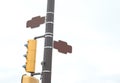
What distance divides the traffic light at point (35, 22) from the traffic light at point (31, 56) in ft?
2.37

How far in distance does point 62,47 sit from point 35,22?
3.42 ft

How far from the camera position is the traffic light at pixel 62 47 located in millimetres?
11477

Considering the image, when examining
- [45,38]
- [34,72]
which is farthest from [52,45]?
[34,72]

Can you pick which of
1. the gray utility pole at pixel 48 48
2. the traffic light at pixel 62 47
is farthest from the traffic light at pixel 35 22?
the traffic light at pixel 62 47

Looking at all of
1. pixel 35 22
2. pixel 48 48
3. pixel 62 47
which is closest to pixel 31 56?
pixel 48 48

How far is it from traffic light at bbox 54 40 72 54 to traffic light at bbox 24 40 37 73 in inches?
30.1

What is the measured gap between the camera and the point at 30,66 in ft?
34.8

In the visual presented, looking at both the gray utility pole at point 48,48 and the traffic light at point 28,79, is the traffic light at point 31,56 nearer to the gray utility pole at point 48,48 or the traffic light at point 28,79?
the traffic light at point 28,79

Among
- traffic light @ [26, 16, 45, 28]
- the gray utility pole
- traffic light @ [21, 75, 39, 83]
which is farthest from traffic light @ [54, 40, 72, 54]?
traffic light @ [21, 75, 39, 83]

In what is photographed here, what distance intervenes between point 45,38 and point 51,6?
3.31 ft

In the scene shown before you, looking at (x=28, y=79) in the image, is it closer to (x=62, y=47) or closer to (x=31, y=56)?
(x=31, y=56)

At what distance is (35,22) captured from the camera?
38.1ft

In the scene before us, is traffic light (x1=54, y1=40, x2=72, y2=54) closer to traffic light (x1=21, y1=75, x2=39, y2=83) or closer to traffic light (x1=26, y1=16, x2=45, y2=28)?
traffic light (x1=26, y1=16, x2=45, y2=28)

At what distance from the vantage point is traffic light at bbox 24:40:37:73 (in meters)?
10.6
